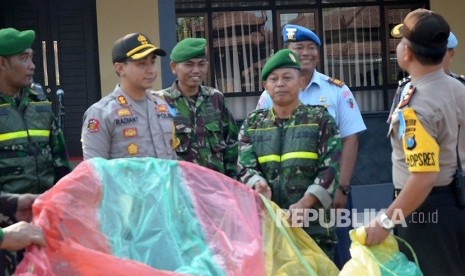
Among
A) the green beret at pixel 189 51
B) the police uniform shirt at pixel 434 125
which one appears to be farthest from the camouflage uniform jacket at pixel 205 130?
the police uniform shirt at pixel 434 125

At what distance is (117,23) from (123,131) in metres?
5.06

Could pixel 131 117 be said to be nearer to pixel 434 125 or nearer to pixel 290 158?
pixel 290 158

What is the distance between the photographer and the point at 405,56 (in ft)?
12.4

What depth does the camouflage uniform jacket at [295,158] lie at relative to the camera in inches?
178

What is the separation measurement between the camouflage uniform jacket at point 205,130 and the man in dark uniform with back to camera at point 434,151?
5.48ft

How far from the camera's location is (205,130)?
5.26 metres

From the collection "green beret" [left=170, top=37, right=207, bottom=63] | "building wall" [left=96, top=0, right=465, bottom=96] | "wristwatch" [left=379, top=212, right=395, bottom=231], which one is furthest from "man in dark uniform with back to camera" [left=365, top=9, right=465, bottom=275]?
"building wall" [left=96, top=0, right=465, bottom=96]

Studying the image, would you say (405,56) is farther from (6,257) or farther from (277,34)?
(277,34)

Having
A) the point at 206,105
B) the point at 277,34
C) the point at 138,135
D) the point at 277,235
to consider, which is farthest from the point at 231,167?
the point at 277,34

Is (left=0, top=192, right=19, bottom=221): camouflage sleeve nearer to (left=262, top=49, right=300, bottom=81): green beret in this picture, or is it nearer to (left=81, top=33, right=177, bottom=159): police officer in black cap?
(left=81, top=33, right=177, bottom=159): police officer in black cap

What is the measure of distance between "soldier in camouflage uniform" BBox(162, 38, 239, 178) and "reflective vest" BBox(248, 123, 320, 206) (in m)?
0.72

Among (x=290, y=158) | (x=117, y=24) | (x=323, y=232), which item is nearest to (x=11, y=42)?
(x=290, y=158)

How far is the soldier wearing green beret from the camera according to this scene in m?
4.57

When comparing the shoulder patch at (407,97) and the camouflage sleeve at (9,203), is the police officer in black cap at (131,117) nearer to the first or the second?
the camouflage sleeve at (9,203)
